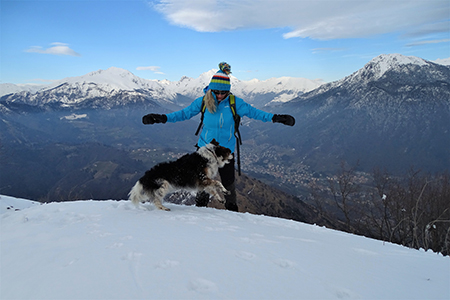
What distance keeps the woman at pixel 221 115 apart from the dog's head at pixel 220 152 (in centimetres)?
23

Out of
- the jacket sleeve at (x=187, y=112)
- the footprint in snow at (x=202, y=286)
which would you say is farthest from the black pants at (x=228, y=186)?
the footprint in snow at (x=202, y=286)

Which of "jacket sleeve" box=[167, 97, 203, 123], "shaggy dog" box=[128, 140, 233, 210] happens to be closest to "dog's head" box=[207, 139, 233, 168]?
"shaggy dog" box=[128, 140, 233, 210]

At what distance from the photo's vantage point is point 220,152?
18.8 ft

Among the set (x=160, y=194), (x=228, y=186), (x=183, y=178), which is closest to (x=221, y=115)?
(x=183, y=178)

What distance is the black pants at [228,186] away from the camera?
616 centimetres

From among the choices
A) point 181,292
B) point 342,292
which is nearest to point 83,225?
point 181,292

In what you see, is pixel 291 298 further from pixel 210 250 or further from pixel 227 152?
pixel 227 152

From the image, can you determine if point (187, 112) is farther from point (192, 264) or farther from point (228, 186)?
point (192, 264)

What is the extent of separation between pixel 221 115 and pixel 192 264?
12.6 ft

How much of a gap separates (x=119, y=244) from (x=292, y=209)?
4478 centimetres

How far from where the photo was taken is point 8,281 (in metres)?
2.04

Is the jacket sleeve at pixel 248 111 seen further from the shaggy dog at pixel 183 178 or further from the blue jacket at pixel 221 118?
the shaggy dog at pixel 183 178

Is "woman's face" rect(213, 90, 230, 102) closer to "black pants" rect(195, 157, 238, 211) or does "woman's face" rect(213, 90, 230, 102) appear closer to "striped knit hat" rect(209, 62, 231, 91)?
"striped knit hat" rect(209, 62, 231, 91)

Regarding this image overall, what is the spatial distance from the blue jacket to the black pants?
540mm
